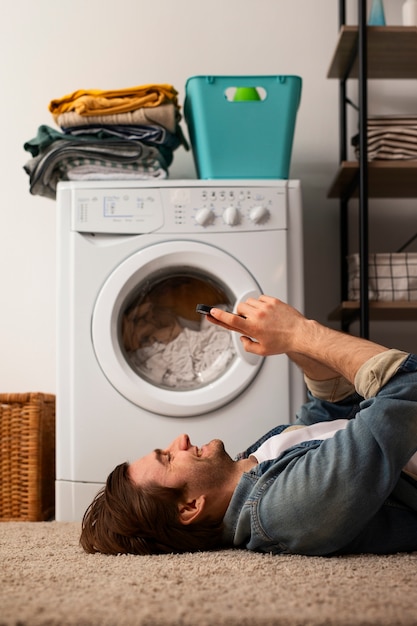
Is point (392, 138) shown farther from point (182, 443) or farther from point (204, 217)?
point (182, 443)

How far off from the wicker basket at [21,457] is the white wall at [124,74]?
582mm

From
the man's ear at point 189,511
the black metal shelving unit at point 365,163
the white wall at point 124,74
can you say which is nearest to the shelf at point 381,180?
the black metal shelving unit at point 365,163

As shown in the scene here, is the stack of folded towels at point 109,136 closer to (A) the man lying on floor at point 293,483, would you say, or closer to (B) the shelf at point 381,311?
(B) the shelf at point 381,311

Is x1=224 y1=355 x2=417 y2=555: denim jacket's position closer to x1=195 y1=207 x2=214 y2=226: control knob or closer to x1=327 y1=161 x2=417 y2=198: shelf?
x1=195 y1=207 x2=214 y2=226: control knob

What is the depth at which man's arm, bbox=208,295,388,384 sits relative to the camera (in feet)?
4.58

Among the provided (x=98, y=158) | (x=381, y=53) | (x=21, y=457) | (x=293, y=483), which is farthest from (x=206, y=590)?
(x=381, y=53)

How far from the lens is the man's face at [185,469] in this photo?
1438 mm

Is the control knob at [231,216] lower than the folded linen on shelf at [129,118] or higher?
lower

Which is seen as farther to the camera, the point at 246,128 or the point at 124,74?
the point at 124,74

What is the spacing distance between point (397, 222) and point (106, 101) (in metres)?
1.18

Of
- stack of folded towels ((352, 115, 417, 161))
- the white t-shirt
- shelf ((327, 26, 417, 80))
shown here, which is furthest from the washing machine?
the white t-shirt

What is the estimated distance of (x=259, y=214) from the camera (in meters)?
2.41

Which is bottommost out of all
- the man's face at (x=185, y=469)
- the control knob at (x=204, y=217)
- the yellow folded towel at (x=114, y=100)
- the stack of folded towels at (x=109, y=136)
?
the man's face at (x=185, y=469)

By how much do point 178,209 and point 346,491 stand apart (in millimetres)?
1321
